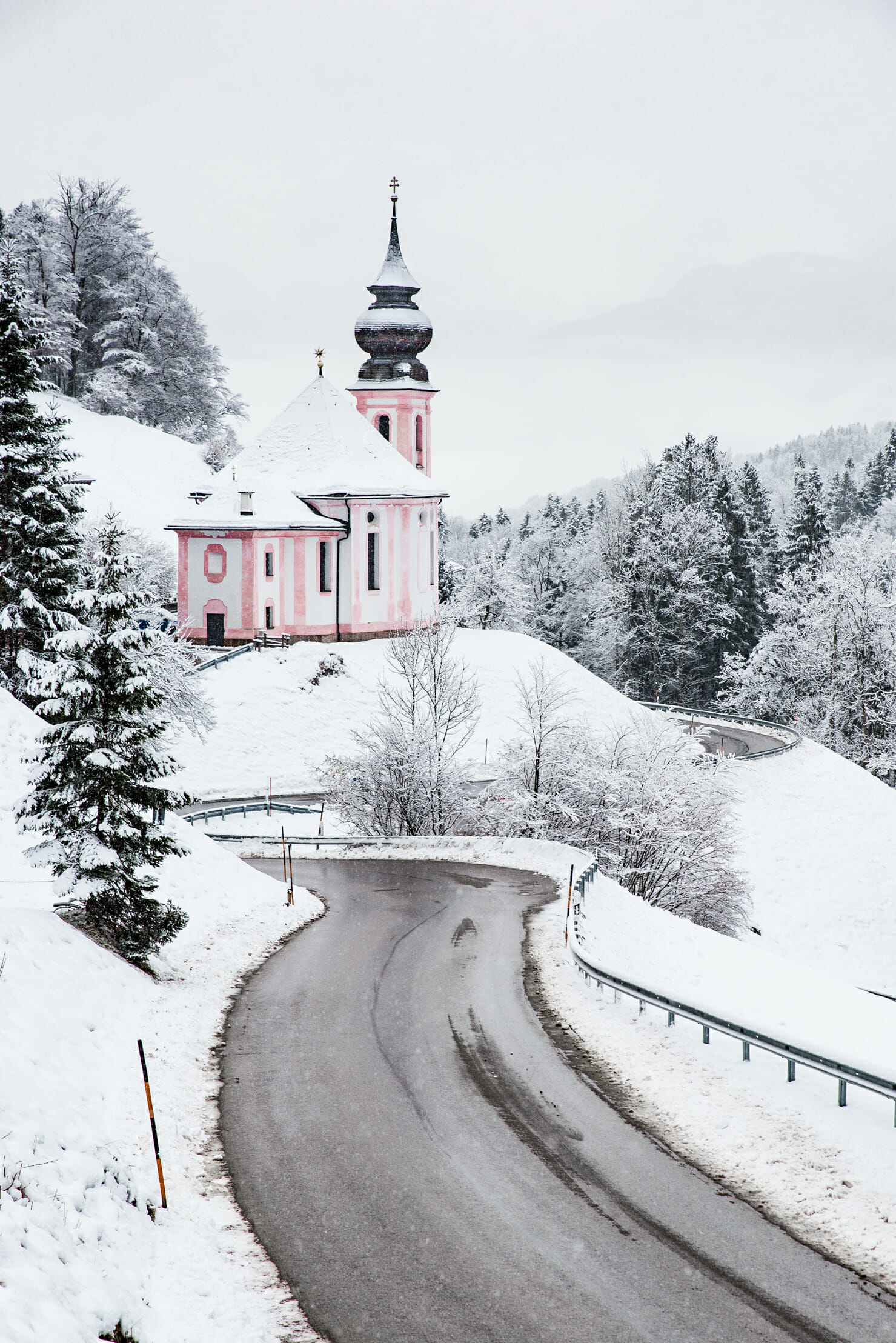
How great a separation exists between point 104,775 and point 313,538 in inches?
1454

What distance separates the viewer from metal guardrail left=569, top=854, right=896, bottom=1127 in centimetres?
1237

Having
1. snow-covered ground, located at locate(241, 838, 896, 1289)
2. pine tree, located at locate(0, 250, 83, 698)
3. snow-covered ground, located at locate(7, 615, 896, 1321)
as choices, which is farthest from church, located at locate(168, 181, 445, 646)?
snow-covered ground, located at locate(241, 838, 896, 1289)

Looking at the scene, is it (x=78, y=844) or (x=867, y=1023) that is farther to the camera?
(x=867, y=1023)

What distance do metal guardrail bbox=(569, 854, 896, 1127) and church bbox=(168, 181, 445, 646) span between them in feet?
113

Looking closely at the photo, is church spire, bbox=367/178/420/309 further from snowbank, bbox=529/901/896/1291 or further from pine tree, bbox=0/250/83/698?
snowbank, bbox=529/901/896/1291

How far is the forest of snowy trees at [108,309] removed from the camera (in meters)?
85.7

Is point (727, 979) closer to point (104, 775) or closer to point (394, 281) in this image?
point (104, 775)

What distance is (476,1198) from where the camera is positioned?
1097cm

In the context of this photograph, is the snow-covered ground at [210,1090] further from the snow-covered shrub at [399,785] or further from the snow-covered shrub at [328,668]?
the snow-covered shrub at [328,668]

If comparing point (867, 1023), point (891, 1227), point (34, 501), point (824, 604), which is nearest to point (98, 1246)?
point (891, 1227)

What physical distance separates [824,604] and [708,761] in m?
22.6

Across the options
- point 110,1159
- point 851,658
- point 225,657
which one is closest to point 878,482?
point 851,658

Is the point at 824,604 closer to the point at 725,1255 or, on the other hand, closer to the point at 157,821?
the point at 157,821

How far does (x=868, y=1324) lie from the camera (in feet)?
29.3
